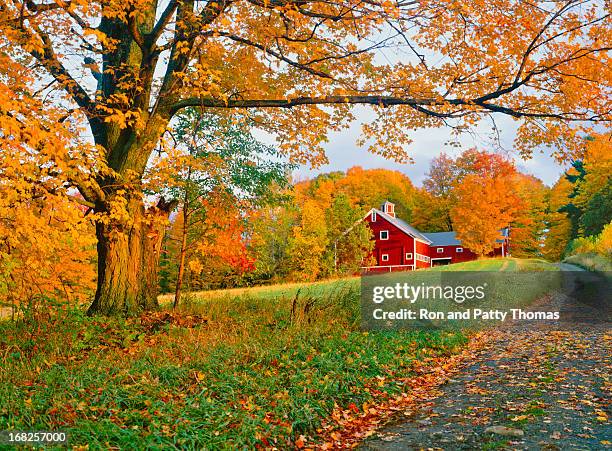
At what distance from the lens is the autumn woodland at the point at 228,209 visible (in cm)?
510

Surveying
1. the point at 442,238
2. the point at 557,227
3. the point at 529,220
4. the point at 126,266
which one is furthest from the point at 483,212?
the point at 126,266

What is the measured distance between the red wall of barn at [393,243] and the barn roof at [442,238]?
6.08 m

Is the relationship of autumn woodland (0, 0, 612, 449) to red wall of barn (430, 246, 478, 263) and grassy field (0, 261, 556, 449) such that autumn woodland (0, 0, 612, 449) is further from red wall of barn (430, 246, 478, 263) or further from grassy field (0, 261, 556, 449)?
red wall of barn (430, 246, 478, 263)

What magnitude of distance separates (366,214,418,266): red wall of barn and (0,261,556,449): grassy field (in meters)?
33.3

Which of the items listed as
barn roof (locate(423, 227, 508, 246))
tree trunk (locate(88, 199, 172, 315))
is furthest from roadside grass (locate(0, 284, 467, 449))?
barn roof (locate(423, 227, 508, 246))

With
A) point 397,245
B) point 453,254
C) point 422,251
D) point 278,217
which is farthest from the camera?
point 453,254

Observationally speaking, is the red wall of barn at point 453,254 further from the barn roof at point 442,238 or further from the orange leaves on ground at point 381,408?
the orange leaves on ground at point 381,408

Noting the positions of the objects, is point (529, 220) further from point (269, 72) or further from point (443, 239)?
point (269, 72)

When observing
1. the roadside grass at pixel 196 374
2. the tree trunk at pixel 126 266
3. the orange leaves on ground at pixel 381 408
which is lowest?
the orange leaves on ground at pixel 381 408

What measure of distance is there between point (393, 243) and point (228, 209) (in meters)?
32.3

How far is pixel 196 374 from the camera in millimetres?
5965

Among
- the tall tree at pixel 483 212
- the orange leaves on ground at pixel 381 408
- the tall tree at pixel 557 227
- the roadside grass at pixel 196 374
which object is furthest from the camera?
the tall tree at pixel 557 227

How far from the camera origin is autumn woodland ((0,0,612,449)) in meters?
5.10

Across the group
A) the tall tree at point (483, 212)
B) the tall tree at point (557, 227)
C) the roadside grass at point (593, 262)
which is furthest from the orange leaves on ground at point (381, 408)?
the tall tree at point (557, 227)
